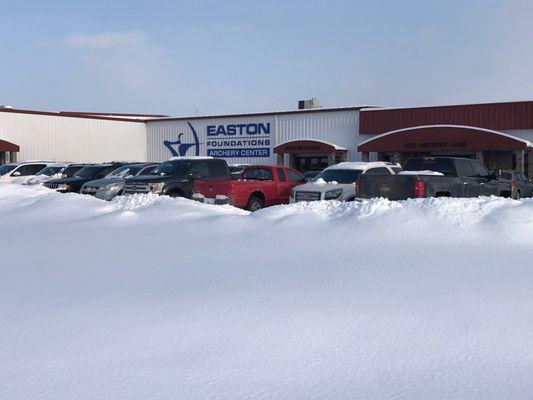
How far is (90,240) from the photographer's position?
9.72 m

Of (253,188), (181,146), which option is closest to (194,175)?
(253,188)

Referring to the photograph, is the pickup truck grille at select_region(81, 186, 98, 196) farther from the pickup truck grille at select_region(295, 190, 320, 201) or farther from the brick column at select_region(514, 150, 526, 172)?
the brick column at select_region(514, 150, 526, 172)

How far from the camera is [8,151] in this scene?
37.7 metres

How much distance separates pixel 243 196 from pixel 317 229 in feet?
24.6

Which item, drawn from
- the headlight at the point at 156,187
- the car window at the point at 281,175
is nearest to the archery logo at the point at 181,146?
the car window at the point at 281,175

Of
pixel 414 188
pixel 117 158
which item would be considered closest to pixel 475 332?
pixel 414 188

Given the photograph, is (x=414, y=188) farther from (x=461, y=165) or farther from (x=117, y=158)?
(x=117, y=158)

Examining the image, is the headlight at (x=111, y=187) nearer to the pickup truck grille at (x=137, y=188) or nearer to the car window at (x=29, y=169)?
the pickup truck grille at (x=137, y=188)

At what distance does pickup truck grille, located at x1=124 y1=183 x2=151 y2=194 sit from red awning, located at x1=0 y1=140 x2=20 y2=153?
22.8 m

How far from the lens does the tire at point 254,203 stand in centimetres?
1678

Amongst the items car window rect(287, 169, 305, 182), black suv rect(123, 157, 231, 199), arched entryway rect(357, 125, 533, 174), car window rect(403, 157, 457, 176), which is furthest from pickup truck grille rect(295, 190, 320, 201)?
arched entryway rect(357, 125, 533, 174)

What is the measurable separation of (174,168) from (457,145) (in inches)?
674

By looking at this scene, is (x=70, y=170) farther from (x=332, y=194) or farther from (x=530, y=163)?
(x=530, y=163)

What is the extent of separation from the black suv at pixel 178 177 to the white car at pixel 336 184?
10.1ft
